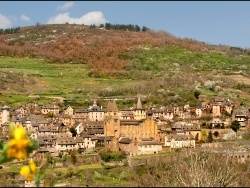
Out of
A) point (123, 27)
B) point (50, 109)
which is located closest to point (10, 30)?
point (123, 27)

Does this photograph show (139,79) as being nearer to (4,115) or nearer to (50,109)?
(50,109)

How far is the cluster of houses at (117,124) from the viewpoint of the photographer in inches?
1560

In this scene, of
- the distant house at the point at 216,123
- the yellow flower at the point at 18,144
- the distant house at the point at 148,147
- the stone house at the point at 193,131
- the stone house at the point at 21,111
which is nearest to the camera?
the yellow flower at the point at 18,144

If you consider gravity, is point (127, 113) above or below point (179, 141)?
above

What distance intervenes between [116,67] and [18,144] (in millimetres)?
83761

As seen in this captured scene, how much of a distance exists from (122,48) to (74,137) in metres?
63.5

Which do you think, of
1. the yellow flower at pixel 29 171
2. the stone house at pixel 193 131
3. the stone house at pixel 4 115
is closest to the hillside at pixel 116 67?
the stone house at pixel 4 115

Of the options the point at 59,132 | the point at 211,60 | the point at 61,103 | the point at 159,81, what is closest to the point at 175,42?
the point at 211,60

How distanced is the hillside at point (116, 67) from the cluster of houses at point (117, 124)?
5160 mm

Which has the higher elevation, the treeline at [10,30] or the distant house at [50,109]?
the treeline at [10,30]

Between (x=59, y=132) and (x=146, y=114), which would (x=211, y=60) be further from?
(x=59, y=132)

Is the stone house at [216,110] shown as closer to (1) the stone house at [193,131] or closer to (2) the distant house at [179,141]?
(1) the stone house at [193,131]

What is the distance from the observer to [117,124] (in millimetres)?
42406

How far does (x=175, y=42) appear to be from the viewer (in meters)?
113
